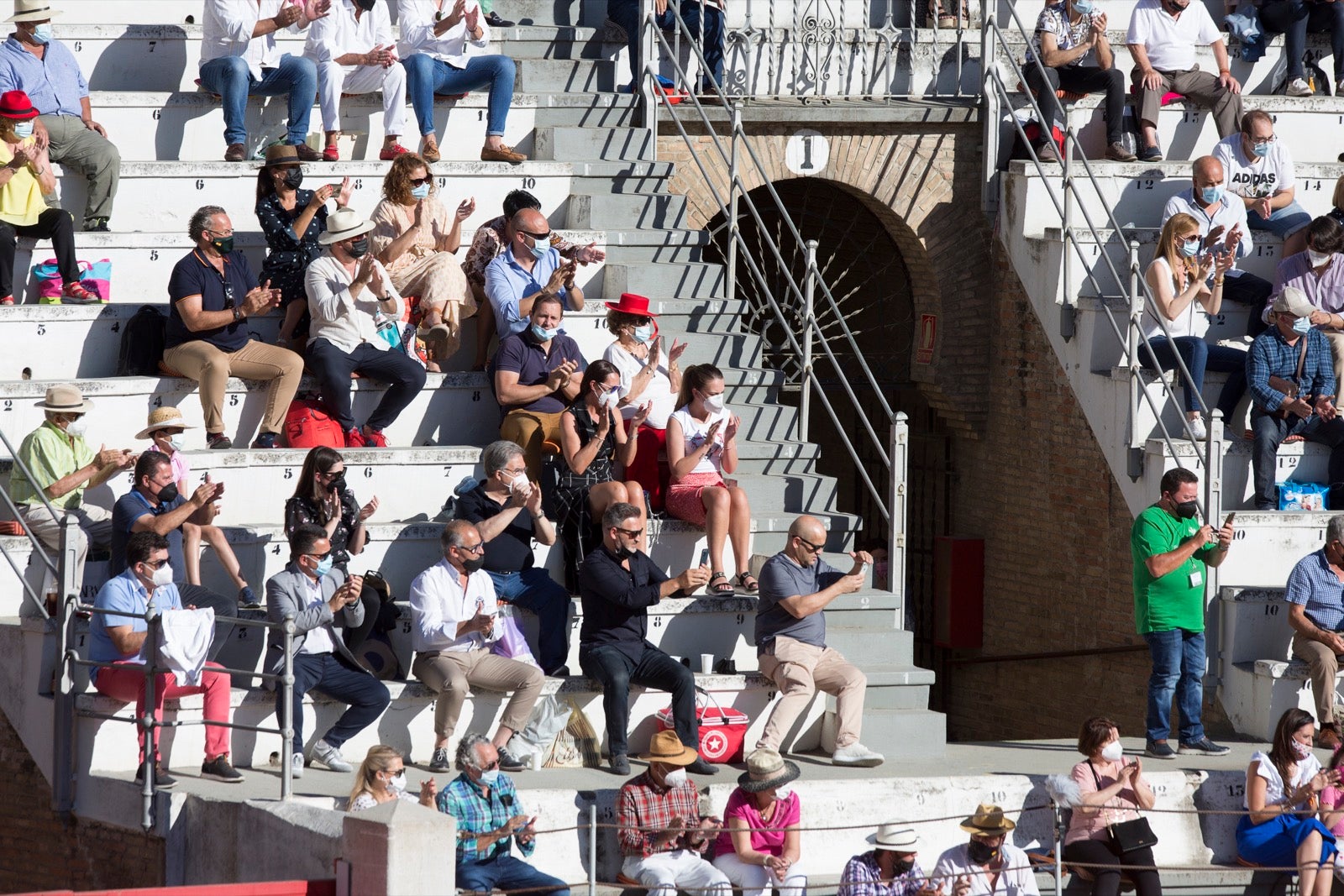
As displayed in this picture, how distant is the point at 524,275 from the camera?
1329 centimetres

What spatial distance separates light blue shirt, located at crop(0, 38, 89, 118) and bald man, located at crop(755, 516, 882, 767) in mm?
5621

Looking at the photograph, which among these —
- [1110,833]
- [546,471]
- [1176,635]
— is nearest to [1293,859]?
[1110,833]

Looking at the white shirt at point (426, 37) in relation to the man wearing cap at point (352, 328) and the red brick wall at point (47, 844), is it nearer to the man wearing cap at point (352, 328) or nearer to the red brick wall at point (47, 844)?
the man wearing cap at point (352, 328)

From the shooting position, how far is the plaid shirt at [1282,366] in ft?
45.2

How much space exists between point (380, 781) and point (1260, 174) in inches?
342

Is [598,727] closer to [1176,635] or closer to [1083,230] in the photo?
[1176,635]

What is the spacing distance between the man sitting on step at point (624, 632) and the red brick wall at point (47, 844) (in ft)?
8.02

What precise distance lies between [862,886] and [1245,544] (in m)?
4.76

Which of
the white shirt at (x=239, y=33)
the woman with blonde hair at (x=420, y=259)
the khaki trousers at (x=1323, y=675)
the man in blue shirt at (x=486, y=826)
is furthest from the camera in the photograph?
the white shirt at (x=239, y=33)

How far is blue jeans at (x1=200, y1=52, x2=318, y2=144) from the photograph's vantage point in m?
14.2

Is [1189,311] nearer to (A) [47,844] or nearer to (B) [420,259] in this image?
(B) [420,259]

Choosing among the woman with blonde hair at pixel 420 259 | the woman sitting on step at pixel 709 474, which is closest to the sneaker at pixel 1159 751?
the woman sitting on step at pixel 709 474

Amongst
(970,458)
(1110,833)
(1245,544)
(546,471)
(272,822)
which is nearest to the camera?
(272,822)

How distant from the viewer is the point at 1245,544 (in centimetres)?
1354
